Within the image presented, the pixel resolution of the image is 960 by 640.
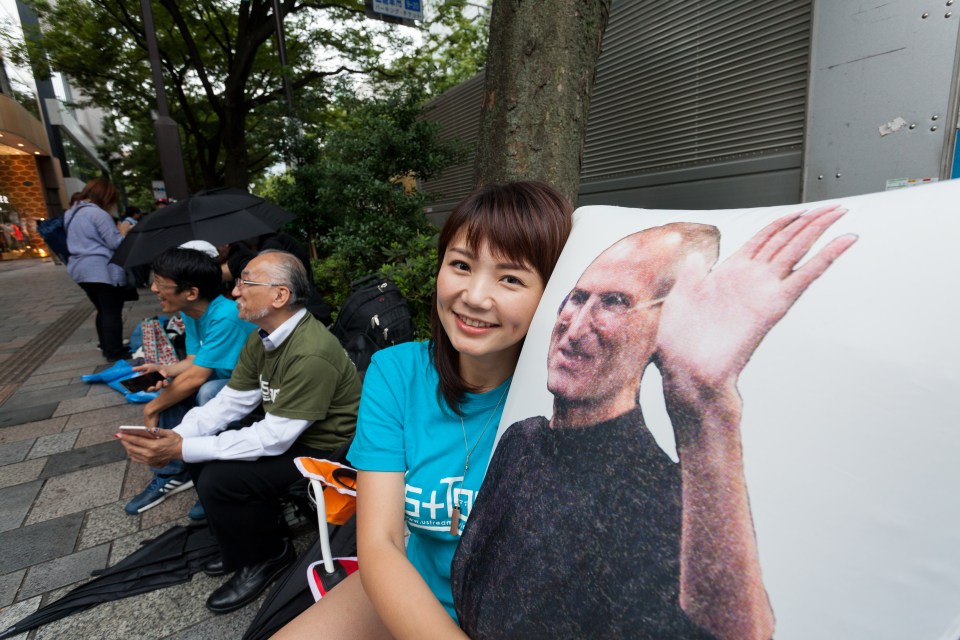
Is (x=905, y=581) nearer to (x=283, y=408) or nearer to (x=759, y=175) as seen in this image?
(x=283, y=408)

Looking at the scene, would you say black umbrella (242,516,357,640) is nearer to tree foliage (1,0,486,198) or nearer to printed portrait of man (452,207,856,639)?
printed portrait of man (452,207,856,639)

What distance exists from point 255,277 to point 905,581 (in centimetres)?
225

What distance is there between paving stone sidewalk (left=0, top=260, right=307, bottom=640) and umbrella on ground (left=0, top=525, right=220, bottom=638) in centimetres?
4

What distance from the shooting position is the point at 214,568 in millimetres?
2297

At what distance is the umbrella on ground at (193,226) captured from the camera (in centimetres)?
383

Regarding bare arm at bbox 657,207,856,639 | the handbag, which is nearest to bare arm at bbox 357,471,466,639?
bare arm at bbox 657,207,856,639

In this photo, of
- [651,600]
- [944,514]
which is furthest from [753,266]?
[651,600]

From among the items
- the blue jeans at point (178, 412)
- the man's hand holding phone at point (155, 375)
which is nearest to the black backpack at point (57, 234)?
the man's hand holding phone at point (155, 375)

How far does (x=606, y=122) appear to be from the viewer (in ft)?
20.4

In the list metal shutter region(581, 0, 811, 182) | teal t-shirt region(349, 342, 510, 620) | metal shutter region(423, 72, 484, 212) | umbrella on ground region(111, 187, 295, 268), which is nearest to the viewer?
teal t-shirt region(349, 342, 510, 620)

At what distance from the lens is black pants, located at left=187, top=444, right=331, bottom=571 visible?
6.71 ft

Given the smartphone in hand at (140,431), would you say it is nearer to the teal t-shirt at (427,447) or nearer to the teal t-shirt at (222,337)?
the teal t-shirt at (222,337)

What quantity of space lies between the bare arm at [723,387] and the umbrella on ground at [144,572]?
2506 millimetres

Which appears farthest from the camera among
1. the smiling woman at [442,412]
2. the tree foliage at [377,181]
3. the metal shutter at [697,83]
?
the tree foliage at [377,181]
